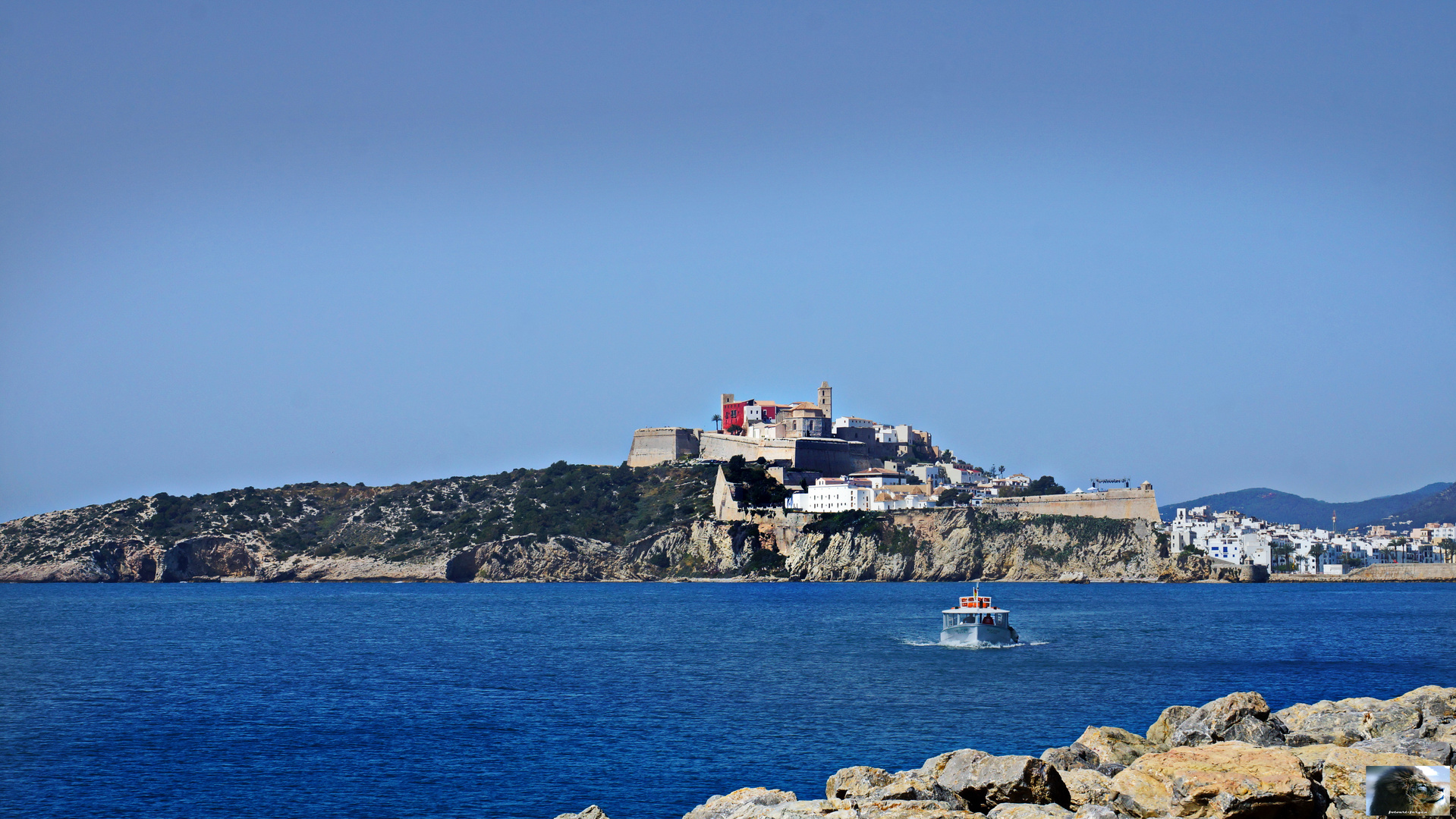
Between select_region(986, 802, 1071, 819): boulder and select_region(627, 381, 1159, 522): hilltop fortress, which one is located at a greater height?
select_region(627, 381, 1159, 522): hilltop fortress

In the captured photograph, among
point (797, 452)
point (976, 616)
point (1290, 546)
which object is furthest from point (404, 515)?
point (1290, 546)

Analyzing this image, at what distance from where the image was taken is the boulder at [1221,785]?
10125mm

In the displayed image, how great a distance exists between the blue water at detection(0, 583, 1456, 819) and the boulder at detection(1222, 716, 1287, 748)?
16.5ft

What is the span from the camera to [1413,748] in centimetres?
1270

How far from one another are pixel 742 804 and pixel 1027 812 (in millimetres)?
2581

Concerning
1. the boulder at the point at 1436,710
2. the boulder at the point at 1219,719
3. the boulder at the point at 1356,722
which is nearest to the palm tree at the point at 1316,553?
the boulder at the point at 1436,710

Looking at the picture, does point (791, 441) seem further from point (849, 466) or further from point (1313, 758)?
point (1313, 758)

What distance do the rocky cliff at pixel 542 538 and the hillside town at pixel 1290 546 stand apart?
9436 millimetres

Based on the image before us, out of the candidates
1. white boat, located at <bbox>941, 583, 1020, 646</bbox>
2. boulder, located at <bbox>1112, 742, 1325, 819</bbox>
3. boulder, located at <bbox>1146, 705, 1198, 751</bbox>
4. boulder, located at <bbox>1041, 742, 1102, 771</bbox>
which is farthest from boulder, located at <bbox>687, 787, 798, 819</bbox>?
white boat, located at <bbox>941, 583, 1020, 646</bbox>

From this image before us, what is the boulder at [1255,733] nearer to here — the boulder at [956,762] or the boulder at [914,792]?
the boulder at [956,762]

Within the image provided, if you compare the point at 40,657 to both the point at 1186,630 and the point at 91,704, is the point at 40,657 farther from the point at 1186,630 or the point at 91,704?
the point at 1186,630

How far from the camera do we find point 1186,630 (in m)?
44.6

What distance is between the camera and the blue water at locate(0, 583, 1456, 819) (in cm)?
1825

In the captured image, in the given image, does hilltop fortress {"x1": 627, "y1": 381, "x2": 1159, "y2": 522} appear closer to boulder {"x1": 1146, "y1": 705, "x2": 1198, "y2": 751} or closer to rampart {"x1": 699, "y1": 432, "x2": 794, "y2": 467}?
rampart {"x1": 699, "y1": 432, "x2": 794, "y2": 467}
